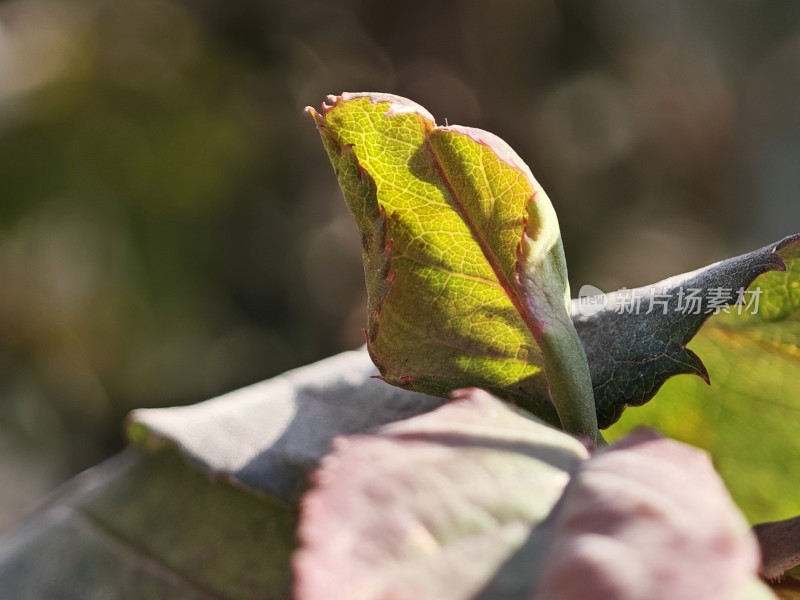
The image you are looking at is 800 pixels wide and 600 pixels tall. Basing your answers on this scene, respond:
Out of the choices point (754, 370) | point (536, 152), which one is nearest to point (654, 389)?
point (754, 370)

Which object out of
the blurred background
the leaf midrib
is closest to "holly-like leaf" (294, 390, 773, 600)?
the leaf midrib

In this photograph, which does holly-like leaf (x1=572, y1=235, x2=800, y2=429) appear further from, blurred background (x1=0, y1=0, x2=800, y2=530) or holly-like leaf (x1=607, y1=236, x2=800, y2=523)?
blurred background (x1=0, y1=0, x2=800, y2=530)

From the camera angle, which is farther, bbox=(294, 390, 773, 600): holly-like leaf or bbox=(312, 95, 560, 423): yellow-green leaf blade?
bbox=(312, 95, 560, 423): yellow-green leaf blade

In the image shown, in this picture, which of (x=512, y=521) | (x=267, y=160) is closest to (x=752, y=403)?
(x=512, y=521)

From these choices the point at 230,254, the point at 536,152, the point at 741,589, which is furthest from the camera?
the point at 536,152

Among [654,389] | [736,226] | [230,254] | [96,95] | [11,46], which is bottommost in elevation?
[736,226]

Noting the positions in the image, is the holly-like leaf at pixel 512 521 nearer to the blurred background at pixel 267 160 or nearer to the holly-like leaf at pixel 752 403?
the holly-like leaf at pixel 752 403

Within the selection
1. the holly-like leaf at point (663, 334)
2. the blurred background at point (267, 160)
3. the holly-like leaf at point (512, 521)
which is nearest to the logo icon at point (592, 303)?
the holly-like leaf at point (663, 334)

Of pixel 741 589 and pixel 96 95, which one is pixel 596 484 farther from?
pixel 96 95
